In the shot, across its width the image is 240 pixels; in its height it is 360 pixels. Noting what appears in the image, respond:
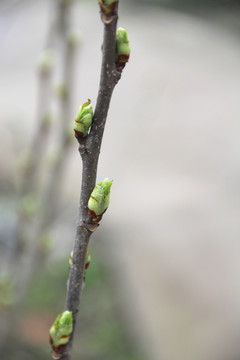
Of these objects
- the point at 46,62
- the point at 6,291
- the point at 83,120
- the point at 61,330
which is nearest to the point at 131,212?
the point at 6,291

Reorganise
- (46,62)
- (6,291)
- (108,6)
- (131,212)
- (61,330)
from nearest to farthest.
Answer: (108,6) < (61,330) < (46,62) < (6,291) < (131,212)

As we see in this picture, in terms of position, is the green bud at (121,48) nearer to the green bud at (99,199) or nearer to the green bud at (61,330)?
the green bud at (99,199)

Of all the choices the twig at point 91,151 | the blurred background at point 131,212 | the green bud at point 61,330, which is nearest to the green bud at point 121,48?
the twig at point 91,151

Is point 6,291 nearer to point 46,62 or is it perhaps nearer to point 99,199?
point 46,62

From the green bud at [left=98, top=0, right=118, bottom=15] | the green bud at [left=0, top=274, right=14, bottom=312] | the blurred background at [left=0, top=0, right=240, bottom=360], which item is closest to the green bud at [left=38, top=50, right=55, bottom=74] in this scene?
the blurred background at [left=0, top=0, right=240, bottom=360]

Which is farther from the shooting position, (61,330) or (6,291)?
(6,291)

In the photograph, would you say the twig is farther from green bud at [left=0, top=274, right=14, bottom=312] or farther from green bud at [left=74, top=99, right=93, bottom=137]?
green bud at [left=0, top=274, right=14, bottom=312]
